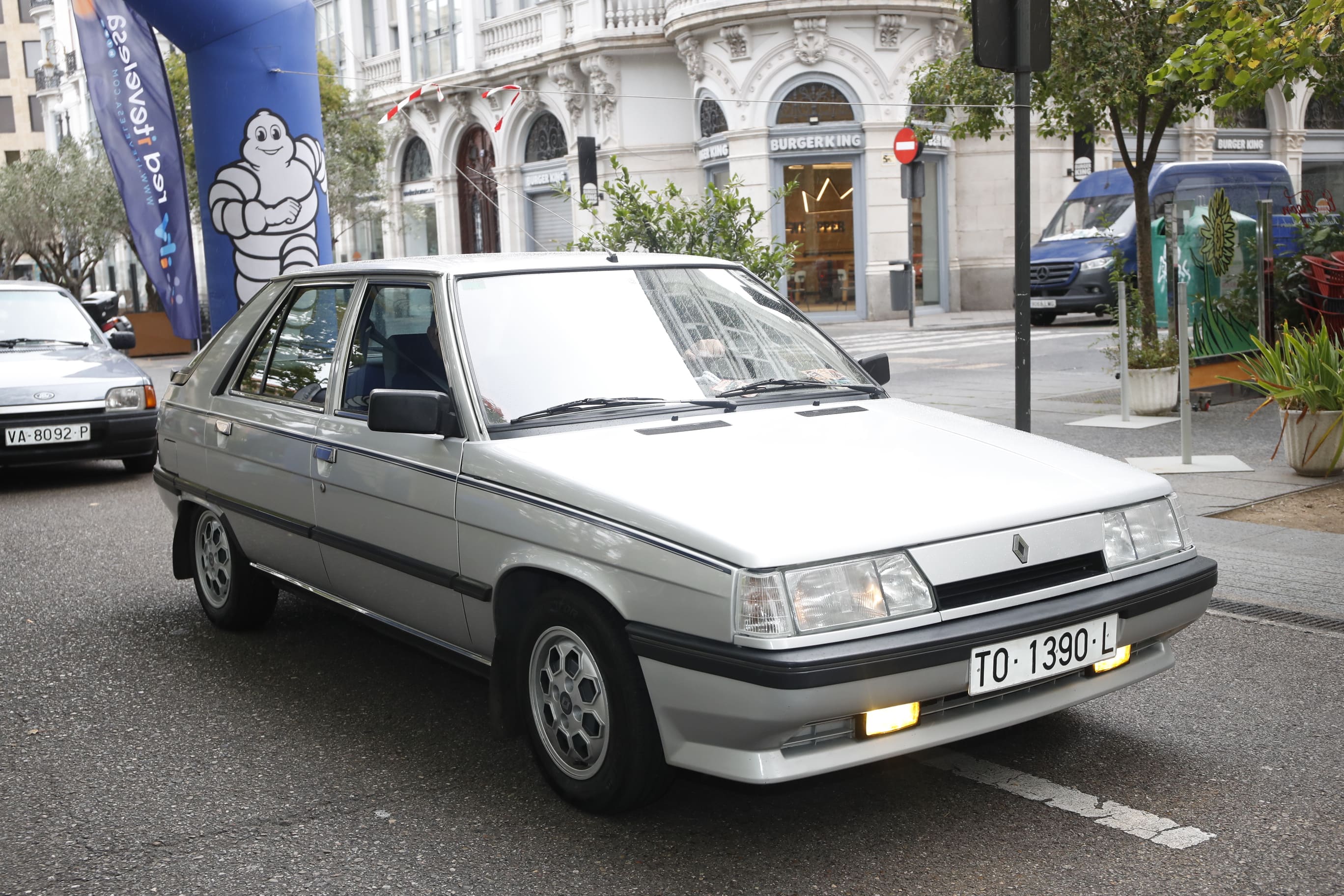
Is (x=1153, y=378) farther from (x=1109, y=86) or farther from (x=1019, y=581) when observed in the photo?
(x=1019, y=581)

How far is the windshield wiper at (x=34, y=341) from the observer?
35.2 ft

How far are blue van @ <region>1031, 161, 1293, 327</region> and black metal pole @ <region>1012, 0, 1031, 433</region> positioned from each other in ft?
51.0

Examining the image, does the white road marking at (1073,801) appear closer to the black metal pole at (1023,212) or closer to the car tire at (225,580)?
the black metal pole at (1023,212)

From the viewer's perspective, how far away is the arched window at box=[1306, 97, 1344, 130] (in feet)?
122

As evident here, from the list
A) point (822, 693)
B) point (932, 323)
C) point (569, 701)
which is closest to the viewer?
point (822, 693)

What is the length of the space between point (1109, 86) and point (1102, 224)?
1289cm

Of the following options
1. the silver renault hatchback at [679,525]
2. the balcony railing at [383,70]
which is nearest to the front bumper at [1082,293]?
the silver renault hatchback at [679,525]

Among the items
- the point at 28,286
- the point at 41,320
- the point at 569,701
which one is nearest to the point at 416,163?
the point at 28,286

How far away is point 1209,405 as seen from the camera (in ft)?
39.4

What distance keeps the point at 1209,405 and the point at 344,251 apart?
3493 cm

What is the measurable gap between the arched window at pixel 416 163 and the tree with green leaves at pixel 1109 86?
2790cm

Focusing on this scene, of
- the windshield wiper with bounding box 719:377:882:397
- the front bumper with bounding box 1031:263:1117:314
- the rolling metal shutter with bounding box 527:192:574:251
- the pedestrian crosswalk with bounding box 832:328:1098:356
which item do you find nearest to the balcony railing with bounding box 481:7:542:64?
the rolling metal shutter with bounding box 527:192:574:251

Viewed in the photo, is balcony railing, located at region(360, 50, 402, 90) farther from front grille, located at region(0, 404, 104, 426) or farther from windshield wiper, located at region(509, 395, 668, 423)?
windshield wiper, located at region(509, 395, 668, 423)

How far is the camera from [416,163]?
40.1 meters
